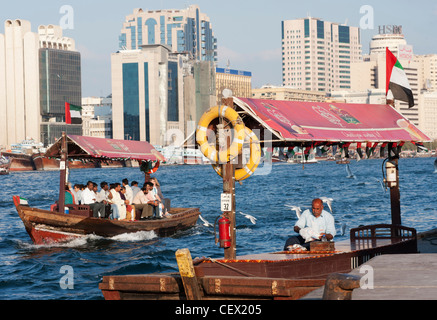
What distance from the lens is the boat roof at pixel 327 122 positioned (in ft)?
55.6

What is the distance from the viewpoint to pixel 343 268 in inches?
603

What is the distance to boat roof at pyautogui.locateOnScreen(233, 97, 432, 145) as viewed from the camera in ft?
55.6

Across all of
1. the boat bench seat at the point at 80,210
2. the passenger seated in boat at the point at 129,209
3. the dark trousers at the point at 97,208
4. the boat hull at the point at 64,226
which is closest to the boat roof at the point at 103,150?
the passenger seated in boat at the point at 129,209

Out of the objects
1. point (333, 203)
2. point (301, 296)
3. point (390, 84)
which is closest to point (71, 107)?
point (390, 84)

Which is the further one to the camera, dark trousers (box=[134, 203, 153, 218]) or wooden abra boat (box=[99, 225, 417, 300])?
dark trousers (box=[134, 203, 153, 218])

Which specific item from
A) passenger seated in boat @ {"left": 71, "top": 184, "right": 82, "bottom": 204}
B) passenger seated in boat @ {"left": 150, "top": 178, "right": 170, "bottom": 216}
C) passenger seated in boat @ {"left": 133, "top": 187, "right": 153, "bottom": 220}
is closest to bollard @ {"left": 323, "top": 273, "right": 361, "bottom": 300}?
passenger seated in boat @ {"left": 133, "top": 187, "right": 153, "bottom": 220}

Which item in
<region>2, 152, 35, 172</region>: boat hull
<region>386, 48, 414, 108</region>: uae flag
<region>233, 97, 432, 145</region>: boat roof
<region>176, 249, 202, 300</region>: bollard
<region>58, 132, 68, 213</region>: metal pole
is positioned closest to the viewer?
<region>176, 249, 202, 300</region>: bollard

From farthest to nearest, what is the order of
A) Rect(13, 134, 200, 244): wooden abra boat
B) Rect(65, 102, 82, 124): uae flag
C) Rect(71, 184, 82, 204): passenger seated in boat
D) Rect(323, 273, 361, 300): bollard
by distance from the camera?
Rect(71, 184, 82, 204): passenger seated in boat, Rect(65, 102, 82, 124): uae flag, Rect(13, 134, 200, 244): wooden abra boat, Rect(323, 273, 361, 300): bollard

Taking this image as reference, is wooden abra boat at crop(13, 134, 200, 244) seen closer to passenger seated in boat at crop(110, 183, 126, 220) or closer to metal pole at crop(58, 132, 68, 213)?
metal pole at crop(58, 132, 68, 213)

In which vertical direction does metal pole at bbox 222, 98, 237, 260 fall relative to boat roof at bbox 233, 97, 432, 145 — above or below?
below

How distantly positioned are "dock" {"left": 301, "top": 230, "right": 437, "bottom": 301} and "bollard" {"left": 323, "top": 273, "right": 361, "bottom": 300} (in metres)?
0.44
